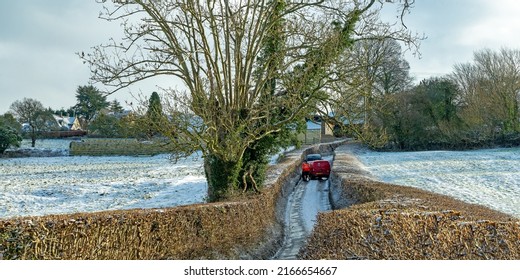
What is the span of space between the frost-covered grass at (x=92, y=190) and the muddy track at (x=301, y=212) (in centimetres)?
403

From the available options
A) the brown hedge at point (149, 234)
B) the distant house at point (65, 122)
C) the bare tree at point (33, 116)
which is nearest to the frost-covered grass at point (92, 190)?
the brown hedge at point (149, 234)

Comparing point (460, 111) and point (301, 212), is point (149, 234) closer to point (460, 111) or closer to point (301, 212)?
point (301, 212)

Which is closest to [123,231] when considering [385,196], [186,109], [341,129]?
[186,109]

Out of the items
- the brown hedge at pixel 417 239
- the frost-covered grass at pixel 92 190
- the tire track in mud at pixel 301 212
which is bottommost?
the tire track in mud at pixel 301 212

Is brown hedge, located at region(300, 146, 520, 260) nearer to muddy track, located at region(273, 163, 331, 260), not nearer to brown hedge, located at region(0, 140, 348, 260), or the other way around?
muddy track, located at region(273, 163, 331, 260)

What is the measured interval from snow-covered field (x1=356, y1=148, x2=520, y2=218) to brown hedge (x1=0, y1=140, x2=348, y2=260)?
859cm

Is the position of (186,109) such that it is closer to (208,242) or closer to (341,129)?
(208,242)

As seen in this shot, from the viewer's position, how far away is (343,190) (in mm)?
17281

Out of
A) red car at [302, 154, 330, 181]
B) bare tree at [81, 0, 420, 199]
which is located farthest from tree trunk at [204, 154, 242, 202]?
red car at [302, 154, 330, 181]

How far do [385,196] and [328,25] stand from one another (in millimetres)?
6035

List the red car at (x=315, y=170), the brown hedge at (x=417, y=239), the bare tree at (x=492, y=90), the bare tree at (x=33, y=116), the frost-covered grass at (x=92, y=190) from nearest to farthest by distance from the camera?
1. the brown hedge at (x=417, y=239)
2. the frost-covered grass at (x=92, y=190)
3. the red car at (x=315, y=170)
4. the bare tree at (x=492, y=90)
5. the bare tree at (x=33, y=116)

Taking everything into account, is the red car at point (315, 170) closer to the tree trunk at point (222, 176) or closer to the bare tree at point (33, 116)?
the tree trunk at point (222, 176)

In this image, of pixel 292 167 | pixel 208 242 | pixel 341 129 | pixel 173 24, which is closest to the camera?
pixel 208 242

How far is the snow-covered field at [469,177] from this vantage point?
57.1 ft
